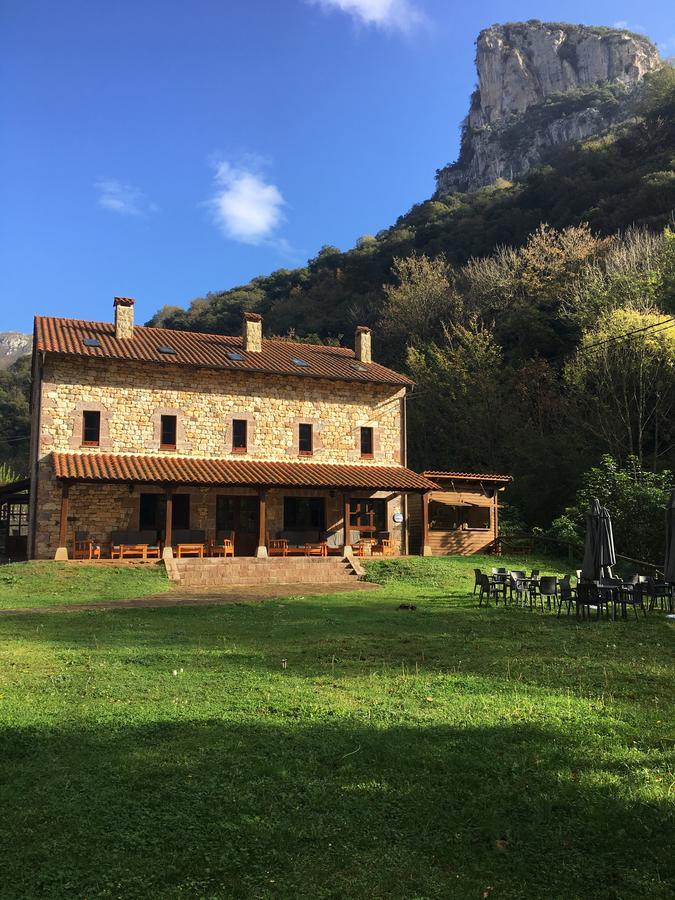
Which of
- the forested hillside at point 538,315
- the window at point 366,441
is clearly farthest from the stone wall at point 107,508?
the forested hillside at point 538,315

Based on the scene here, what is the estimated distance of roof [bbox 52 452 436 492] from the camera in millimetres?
21266

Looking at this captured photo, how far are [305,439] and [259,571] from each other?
7.16 meters

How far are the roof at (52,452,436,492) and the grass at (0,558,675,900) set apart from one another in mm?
13187

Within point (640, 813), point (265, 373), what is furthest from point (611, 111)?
point (640, 813)

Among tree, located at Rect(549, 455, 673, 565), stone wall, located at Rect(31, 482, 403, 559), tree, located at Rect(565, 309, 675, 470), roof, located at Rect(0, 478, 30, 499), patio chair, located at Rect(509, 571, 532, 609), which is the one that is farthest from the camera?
tree, located at Rect(565, 309, 675, 470)

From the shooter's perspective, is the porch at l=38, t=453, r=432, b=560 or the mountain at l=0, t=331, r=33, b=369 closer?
the porch at l=38, t=453, r=432, b=560

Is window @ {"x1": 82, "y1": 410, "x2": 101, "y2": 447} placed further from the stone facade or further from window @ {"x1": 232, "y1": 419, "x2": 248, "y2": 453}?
window @ {"x1": 232, "y1": 419, "x2": 248, "y2": 453}

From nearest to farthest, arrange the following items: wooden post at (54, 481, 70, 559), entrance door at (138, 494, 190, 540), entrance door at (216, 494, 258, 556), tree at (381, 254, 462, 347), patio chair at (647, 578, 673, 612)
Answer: patio chair at (647, 578, 673, 612)
wooden post at (54, 481, 70, 559)
entrance door at (138, 494, 190, 540)
entrance door at (216, 494, 258, 556)
tree at (381, 254, 462, 347)

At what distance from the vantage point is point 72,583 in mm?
17703

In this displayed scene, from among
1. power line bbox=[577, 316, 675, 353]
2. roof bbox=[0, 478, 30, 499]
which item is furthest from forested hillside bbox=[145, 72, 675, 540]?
roof bbox=[0, 478, 30, 499]

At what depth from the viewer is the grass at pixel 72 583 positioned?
50.8ft

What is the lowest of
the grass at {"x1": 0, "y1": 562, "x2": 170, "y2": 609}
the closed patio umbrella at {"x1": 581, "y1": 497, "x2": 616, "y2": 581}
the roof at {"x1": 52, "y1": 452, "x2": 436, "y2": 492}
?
the grass at {"x1": 0, "y1": 562, "x2": 170, "y2": 609}

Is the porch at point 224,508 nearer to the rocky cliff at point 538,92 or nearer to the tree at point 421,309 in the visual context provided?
the tree at point 421,309

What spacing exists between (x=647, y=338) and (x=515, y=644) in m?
21.2
